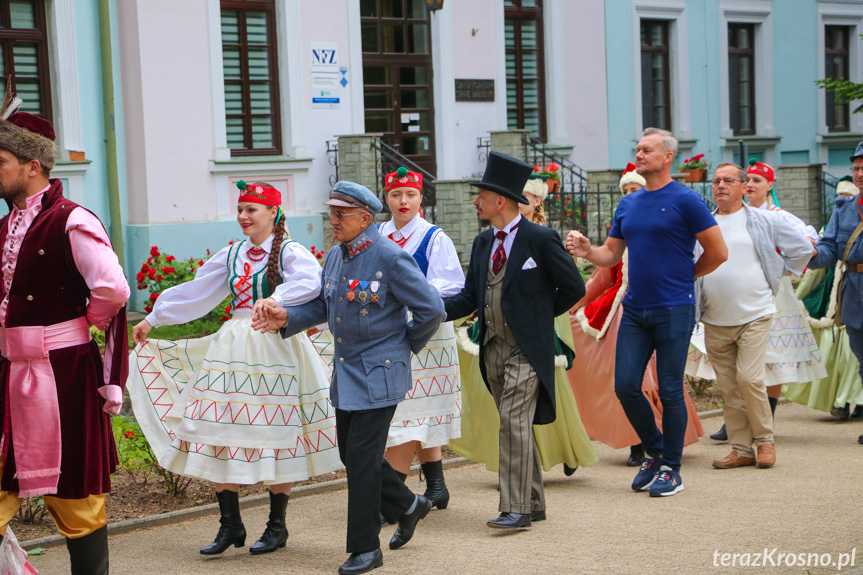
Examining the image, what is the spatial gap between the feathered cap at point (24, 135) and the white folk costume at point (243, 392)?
1196 mm

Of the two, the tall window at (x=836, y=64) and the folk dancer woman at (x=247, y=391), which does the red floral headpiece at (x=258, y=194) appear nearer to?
the folk dancer woman at (x=247, y=391)

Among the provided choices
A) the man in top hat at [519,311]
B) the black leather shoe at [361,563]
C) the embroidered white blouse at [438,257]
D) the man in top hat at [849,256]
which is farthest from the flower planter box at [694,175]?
the black leather shoe at [361,563]

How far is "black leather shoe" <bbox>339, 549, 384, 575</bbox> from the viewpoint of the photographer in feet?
16.7

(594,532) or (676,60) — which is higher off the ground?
(676,60)

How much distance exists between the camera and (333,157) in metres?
15.8

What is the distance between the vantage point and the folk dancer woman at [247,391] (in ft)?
17.9

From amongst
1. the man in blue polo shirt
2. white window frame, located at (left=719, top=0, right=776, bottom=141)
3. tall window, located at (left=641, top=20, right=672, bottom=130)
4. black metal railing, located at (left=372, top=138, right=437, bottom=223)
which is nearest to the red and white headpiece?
the man in blue polo shirt

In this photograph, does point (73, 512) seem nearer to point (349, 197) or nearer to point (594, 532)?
point (349, 197)

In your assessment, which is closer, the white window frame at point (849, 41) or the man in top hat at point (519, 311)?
the man in top hat at point (519, 311)

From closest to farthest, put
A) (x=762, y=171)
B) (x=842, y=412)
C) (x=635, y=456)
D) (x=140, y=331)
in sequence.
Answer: (x=140, y=331) < (x=635, y=456) < (x=762, y=171) < (x=842, y=412)

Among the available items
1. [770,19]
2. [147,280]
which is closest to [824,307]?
[147,280]

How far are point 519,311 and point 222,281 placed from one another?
1560 millimetres

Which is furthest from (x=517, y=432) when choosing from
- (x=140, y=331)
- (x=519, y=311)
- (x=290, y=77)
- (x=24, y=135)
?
(x=290, y=77)

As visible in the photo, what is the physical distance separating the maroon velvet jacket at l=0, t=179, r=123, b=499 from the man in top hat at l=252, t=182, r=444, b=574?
0.85 m
